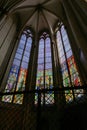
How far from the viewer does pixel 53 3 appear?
37.4ft

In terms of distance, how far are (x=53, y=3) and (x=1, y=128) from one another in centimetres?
960

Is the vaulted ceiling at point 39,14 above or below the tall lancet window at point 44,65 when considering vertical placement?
above

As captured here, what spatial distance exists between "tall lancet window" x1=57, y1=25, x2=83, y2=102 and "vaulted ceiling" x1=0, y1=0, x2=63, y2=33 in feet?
5.18

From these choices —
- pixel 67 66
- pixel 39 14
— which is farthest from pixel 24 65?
pixel 39 14

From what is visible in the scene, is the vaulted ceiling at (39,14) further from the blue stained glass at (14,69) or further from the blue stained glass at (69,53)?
the blue stained glass at (14,69)

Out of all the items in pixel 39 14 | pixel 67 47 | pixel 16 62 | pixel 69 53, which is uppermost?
pixel 39 14

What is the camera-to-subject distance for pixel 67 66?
332 inches

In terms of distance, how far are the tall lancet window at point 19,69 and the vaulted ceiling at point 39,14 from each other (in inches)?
38.7

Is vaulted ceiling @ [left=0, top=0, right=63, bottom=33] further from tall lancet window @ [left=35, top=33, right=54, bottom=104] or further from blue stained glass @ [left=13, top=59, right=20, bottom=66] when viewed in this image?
blue stained glass @ [left=13, top=59, right=20, bottom=66]

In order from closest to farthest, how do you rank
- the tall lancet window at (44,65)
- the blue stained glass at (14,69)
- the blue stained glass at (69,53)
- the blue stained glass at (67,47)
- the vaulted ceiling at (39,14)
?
the tall lancet window at (44,65)
the blue stained glass at (69,53)
the blue stained glass at (14,69)
the blue stained glass at (67,47)
the vaulted ceiling at (39,14)

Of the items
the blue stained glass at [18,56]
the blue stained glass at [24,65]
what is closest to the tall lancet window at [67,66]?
the blue stained glass at [24,65]

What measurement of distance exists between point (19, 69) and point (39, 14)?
551cm

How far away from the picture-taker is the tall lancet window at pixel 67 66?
683 centimetres

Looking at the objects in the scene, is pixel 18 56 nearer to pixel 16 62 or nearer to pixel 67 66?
pixel 16 62
